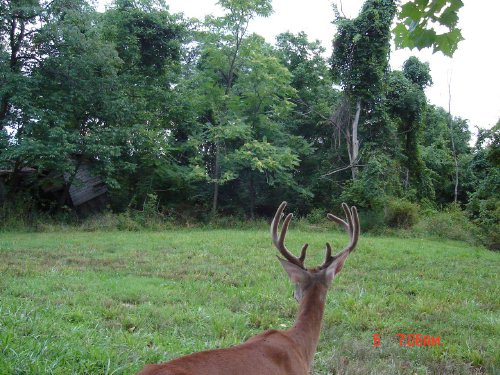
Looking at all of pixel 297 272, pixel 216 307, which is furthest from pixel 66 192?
pixel 297 272

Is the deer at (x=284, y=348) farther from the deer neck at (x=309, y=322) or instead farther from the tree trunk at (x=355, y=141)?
the tree trunk at (x=355, y=141)

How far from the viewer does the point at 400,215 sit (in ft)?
60.5

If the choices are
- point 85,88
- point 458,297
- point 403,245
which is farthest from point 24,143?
point 458,297

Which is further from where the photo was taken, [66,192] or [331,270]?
[66,192]

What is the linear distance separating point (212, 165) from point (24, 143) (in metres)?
8.86

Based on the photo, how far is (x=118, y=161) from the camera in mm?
19266

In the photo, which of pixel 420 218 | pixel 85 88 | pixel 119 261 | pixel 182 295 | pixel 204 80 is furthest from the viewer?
pixel 204 80

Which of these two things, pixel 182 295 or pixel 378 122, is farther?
pixel 378 122

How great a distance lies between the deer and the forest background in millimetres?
13245

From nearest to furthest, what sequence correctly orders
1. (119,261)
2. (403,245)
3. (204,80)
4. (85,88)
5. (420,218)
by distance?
(119,261), (403,245), (85,88), (420,218), (204,80)

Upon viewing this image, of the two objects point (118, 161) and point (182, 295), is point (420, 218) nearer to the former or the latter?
point (118, 161)

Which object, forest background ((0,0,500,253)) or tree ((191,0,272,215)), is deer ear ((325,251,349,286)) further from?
tree ((191,0,272,215))

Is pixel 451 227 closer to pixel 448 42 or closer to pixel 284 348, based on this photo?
pixel 448 42
